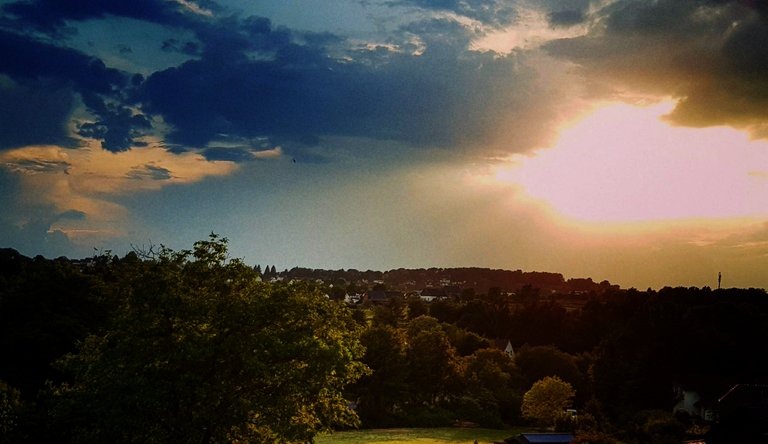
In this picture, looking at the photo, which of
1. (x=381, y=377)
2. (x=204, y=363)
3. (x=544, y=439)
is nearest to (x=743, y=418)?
(x=544, y=439)

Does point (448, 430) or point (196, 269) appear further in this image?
point (448, 430)

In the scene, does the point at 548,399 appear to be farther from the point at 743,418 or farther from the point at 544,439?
the point at 743,418

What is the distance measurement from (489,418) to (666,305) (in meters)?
24.0

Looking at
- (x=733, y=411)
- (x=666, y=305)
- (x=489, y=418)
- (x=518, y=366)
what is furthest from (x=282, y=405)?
(x=518, y=366)

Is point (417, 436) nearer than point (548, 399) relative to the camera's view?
Yes

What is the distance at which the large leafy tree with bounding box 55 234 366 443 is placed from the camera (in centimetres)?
2212

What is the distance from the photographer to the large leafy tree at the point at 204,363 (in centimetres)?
2212

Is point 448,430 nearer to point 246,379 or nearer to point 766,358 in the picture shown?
point 766,358

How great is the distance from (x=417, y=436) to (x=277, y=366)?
4146cm

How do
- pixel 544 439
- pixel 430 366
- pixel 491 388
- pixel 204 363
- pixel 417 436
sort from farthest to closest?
pixel 491 388
pixel 430 366
pixel 417 436
pixel 544 439
pixel 204 363

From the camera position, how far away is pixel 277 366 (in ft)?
76.6

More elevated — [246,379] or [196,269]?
[196,269]

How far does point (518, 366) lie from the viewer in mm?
83312

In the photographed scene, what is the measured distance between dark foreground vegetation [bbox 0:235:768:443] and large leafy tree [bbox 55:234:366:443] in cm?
6
